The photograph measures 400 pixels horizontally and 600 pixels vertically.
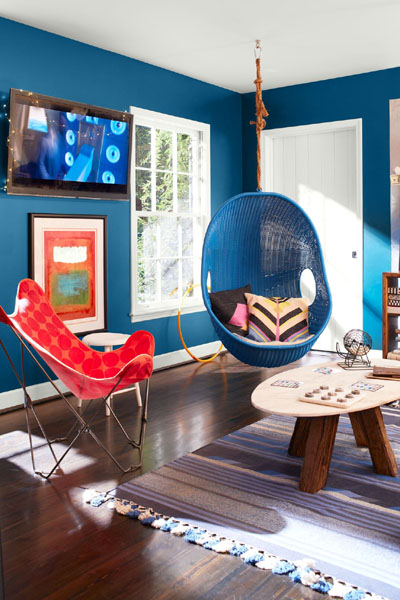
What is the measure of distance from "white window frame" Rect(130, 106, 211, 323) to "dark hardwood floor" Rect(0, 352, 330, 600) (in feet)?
5.10

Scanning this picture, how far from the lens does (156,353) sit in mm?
5578

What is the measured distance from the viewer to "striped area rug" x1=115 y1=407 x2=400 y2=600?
A: 2.28 meters

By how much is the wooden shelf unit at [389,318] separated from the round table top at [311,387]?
198cm

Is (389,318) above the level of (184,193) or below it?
below

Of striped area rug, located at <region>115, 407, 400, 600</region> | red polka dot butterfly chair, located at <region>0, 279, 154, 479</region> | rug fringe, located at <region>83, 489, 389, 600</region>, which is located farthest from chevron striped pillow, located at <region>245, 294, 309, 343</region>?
rug fringe, located at <region>83, 489, 389, 600</region>

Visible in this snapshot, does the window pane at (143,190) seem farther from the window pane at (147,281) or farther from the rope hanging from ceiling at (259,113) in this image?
the rope hanging from ceiling at (259,113)

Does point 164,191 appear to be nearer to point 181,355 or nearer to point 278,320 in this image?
point 181,355

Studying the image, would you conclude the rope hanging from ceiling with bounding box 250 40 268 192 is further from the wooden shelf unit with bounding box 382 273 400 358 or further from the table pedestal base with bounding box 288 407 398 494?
the table pedestal base with bounding box 288 407 398 494

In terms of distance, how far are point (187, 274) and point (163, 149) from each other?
1192 mm

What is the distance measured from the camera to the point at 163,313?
18.6 feet

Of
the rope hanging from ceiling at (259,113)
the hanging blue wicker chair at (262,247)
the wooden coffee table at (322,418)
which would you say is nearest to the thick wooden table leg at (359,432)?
the wooden coffee table at (322,418)

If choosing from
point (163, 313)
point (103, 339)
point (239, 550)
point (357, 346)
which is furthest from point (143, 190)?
point (239, 550)

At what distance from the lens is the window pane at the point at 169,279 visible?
576 centimetres

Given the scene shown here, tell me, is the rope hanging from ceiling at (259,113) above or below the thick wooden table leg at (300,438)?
above
